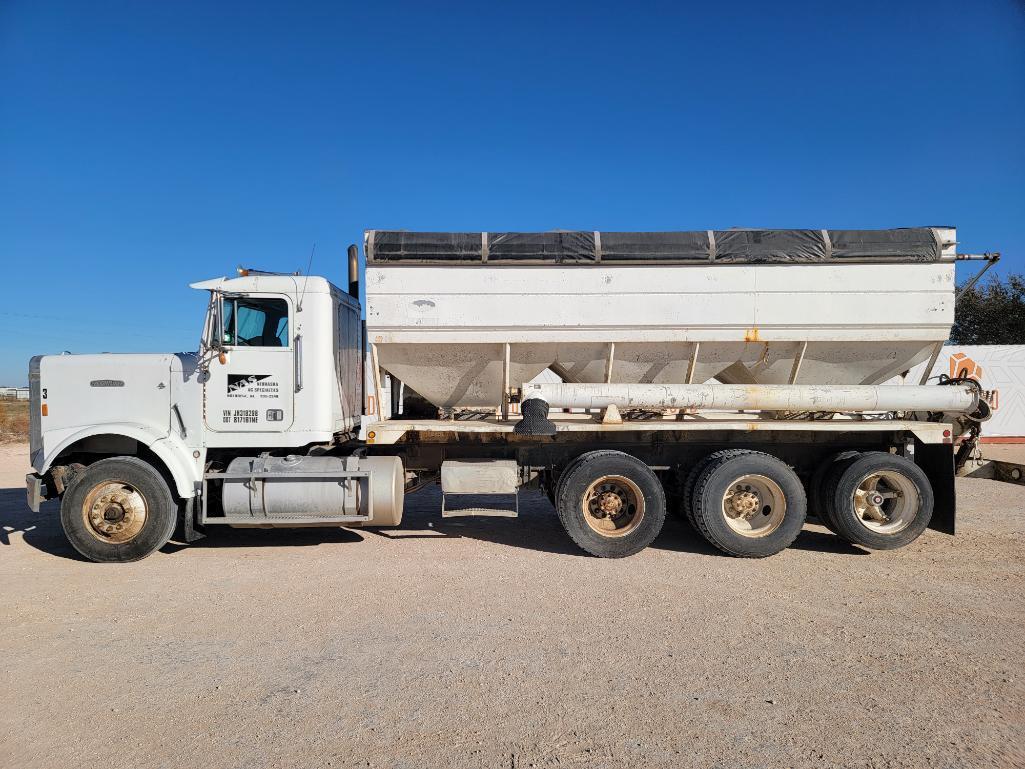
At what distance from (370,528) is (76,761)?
14.5 feet

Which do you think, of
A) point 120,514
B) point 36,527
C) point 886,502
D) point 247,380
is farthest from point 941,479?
point 36,527

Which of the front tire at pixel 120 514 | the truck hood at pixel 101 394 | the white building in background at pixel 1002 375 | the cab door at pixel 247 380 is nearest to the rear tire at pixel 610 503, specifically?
the cab door at pixel 247 380

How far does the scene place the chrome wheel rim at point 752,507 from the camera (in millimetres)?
5855

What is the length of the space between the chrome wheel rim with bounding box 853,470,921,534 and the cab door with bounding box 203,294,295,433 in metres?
6.35

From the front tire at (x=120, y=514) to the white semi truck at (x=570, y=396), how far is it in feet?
0.07

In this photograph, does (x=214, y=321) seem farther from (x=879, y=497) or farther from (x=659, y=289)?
(x=879, y=497)

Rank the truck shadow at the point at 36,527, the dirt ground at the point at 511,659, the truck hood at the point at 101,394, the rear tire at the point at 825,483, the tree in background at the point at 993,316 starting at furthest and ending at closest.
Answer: the tree in background at the point at 993,316, the truck shadow at the point at 36,527, the rear tire at the point at 825,483, the truck hood at the point at 101,394, the dirt ground at the point at 511,659

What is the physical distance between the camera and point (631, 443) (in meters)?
6.18

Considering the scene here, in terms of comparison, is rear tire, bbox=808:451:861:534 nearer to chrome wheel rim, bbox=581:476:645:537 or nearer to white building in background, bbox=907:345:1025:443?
chrome wheel rim, bbox=581:476:645:537

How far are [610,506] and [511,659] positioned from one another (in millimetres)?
2610

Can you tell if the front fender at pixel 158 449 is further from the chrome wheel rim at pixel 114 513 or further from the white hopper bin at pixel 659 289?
the white hopper bin at pixel 659 289

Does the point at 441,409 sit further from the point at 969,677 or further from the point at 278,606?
the point at 969,677

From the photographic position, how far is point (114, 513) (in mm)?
5559

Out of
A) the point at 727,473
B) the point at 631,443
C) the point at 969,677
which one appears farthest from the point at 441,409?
the point at 969,677
